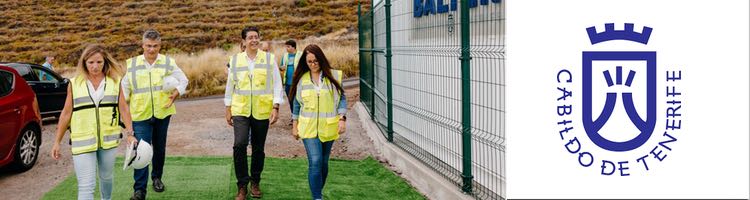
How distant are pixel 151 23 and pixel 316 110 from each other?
1672 inches

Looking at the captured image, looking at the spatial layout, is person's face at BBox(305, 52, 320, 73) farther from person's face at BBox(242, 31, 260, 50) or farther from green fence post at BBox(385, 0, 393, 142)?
green fence post at BBox(385, 0, 393, 142)

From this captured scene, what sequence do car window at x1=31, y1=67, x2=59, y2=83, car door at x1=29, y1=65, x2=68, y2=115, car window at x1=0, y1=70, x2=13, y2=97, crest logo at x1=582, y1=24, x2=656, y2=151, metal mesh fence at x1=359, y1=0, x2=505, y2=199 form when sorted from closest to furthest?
crest logo at x1=582, y1=24, x2=656, y2=151 < metal mesh fence at x1=359, y1=0, x2=505, y2=199 < car window at x1=0, y1=70, x2=13, y2=97 < car door at x1=29, y1=65, x2=68, y2=115 < car window at x1=31, y1=67, x2=59, y2=83

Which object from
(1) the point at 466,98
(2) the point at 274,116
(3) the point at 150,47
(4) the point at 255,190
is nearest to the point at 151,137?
(3) the point at 150,47

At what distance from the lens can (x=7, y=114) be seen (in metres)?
9.06

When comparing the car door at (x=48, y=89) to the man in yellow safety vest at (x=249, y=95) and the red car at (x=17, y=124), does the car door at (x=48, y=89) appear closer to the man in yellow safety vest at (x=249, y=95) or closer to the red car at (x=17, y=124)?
the red car at (x=17, y=124)

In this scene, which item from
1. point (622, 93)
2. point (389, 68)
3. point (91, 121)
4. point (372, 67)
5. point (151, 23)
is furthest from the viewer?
point (151, 23)

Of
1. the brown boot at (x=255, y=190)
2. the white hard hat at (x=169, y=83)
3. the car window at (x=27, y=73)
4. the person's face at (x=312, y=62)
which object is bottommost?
the brown boot at (x=255, y=190)

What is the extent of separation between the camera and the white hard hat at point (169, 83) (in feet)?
23.3

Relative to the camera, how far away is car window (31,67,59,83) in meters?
15.5

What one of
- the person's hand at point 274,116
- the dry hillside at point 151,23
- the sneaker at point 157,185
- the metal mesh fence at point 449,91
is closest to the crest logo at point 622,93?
the metal mesh fence at point 449,91

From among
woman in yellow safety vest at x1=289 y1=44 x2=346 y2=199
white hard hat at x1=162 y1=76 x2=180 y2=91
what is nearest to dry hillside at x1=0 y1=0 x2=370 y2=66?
white hard hat at x1=162 y1=76 x2=180 y2=91

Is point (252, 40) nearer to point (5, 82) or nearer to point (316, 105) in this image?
point (316, 105)

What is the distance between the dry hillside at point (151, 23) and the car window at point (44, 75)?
22.3 m

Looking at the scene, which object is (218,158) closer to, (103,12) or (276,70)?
(276,70)
